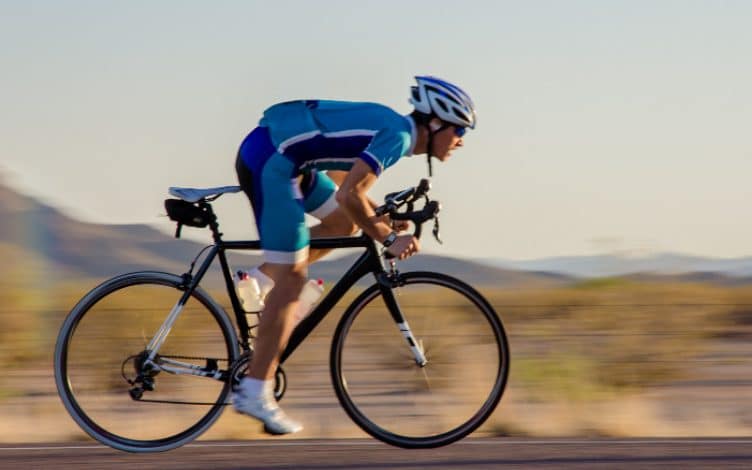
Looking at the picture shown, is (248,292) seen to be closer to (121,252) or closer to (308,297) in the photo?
(308,297)

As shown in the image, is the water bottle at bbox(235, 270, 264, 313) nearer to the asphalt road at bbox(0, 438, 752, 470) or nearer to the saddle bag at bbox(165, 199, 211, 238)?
the saddle bag at bbox(165, 199, 211, 238)

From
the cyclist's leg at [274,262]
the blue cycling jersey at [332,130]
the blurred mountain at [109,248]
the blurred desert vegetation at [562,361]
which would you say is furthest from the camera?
the blurred mountain at [109,248]

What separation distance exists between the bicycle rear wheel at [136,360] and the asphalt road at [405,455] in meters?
0.14

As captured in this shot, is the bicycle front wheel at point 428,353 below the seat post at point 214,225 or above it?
below

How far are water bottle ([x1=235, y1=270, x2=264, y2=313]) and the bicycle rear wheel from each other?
125 mm

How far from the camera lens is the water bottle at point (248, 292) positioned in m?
7.84

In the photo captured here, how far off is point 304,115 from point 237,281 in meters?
0.88

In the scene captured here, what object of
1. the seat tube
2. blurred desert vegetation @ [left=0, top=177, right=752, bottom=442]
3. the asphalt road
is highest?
the seat tube

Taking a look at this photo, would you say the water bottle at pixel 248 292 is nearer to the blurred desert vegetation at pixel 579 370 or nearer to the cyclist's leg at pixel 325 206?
the cyclist's leg at pixel 325 206

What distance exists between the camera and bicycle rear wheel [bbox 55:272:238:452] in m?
7.92

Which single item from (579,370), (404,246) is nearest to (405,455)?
(404,246)

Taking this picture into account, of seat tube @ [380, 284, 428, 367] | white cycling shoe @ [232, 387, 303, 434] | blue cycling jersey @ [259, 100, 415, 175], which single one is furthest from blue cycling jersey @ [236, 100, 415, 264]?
white cycling shoe @ [232, 387, 303, 434]

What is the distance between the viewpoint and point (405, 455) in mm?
7734

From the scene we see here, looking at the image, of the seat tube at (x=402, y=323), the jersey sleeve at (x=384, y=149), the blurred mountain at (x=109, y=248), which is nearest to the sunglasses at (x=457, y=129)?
the jersey sleeve at (x=384, y=149)
